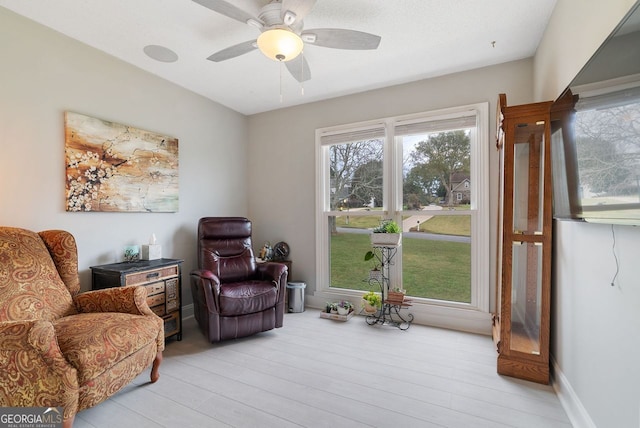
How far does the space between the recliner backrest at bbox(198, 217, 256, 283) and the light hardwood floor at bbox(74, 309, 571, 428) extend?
2.38ft

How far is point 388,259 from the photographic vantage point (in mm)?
3355

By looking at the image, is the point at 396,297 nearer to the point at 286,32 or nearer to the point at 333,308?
the point at 333,308

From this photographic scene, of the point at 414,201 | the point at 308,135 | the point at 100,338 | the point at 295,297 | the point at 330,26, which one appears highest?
the point at 330,26

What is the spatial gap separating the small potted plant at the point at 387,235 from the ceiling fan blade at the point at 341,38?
5.82 feet

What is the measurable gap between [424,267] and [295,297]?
5.31ft

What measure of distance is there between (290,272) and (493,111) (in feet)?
10.0

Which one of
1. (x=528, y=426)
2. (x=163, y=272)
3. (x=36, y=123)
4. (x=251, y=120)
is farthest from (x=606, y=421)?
(x=251, y=120)

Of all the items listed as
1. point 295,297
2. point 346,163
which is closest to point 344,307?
point 295,297

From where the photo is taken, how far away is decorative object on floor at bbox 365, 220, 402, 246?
3100mm

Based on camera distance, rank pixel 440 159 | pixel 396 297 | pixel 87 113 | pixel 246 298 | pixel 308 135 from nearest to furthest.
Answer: pixel 87 113, pixel 246 298, pixel 396 297, pixel 440 159, pixel 308 135

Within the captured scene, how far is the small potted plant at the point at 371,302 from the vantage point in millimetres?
3270

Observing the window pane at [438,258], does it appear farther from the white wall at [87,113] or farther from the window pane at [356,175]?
the white wall at [87,113]

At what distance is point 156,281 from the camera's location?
2609 millimetres

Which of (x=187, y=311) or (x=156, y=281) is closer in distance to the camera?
(x=156, y=281)
